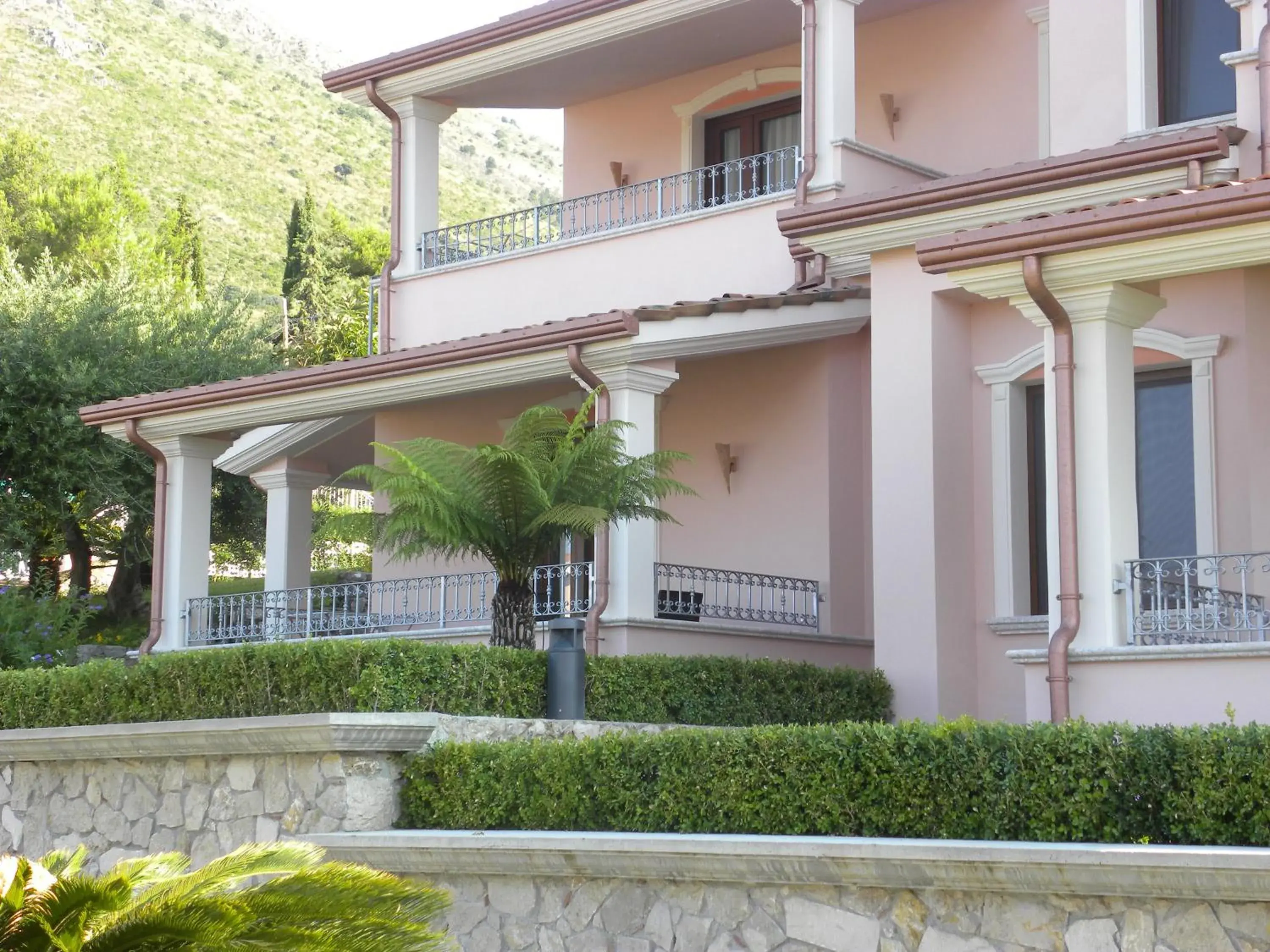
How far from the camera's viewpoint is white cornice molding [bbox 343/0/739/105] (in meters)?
16.3

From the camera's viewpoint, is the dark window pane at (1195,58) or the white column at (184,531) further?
the white column at (184,531)

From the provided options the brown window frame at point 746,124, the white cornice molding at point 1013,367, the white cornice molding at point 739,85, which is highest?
the white cornice molding at point 739,85

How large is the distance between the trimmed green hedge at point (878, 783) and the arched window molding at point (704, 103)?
10.0 meters

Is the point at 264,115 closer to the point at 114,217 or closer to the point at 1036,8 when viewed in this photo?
the point at 114,217

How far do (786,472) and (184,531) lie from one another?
567cm

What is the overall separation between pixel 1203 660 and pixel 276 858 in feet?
17.5

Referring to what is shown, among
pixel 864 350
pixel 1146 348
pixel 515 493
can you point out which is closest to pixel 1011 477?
pixel 1146 348

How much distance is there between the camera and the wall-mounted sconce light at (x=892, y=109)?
16625 mm

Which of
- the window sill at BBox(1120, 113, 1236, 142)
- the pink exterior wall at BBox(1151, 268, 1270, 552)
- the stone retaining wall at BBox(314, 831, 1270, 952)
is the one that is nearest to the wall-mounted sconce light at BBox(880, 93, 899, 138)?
the window sill at BBox(1120, 113, 1236, 142)

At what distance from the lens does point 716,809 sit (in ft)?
27.4

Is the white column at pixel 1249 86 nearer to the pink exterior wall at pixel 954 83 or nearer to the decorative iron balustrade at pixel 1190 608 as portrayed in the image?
the decorative iron balustrade at pixel 1190 608

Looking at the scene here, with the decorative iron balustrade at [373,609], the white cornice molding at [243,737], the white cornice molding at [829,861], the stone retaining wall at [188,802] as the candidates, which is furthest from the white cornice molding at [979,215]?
the white cornice molding at [829,861]

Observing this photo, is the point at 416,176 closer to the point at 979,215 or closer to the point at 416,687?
the point at 979,215

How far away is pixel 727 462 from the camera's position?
15359mm
